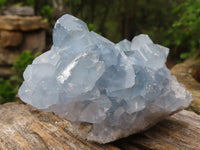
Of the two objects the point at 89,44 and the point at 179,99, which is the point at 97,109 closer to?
the point at 89,44

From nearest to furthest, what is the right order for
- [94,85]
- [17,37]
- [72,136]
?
[94,85], [72,136], [17,37]

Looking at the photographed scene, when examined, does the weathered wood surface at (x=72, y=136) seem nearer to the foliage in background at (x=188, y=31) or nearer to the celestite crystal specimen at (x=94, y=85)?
the celestite crystal specimen at (x=94, y=85)

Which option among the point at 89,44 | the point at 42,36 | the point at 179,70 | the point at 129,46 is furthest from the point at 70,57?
the point at 42,36

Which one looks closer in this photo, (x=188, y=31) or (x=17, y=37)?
(x=188, y=31)

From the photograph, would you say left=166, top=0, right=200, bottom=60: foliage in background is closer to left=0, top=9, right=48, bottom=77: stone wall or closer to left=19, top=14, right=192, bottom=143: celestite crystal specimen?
left=19, top=14, right=192, bottom=143: celestite crystal specimen

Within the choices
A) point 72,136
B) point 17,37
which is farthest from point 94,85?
point 17,37

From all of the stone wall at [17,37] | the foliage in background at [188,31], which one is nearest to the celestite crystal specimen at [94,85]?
the foliage in background at [188,31]

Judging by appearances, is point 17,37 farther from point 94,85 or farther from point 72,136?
point 94,85
